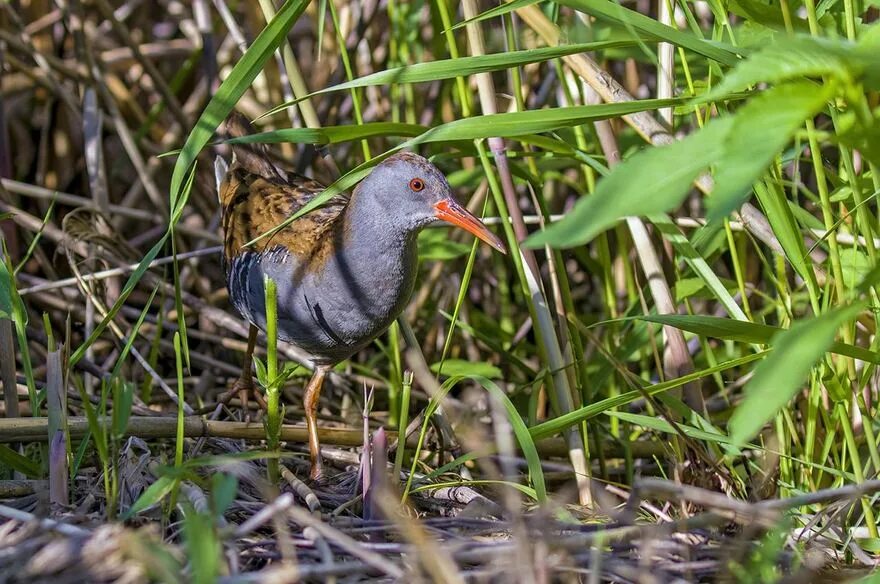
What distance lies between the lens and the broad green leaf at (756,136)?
4.48ft

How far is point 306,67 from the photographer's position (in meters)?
4.75

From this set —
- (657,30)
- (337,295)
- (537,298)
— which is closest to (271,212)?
(337,295)

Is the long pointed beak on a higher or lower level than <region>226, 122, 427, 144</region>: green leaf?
lower

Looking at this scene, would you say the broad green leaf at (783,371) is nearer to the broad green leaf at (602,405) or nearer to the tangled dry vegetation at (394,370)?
the tangled dry vegetation at (394,370)

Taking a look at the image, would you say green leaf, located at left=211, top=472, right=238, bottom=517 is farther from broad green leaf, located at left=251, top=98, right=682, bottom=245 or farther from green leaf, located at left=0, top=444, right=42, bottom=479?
green leaf, located at left=0, top=444, right=42, bottom=479

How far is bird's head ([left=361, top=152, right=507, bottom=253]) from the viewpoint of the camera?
280 centimetres

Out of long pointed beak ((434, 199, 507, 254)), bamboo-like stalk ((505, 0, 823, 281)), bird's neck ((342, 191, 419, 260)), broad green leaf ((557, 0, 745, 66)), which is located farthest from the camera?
bird's neck ((342, 191, 419, 260))

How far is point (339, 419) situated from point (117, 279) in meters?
1.05

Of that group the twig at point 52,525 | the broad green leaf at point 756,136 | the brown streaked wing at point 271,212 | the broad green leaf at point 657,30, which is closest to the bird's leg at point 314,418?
the brown streaked wing at point 271,212

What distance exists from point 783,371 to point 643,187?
0.33 m

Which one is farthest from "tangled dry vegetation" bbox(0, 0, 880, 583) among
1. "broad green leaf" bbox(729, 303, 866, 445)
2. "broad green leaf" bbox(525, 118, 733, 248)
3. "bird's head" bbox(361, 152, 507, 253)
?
"broad green leaf" bbox(525, 118, 733, 248)

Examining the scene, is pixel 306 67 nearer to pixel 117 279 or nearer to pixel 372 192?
pixel 117 279

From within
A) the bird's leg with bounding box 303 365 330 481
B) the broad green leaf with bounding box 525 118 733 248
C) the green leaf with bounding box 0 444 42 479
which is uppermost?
the broad green leaf with bounding box 525 118 733 248

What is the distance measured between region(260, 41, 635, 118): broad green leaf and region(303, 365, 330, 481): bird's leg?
993 mm
